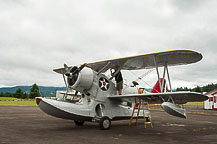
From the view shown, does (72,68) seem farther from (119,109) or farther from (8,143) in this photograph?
(8,143)

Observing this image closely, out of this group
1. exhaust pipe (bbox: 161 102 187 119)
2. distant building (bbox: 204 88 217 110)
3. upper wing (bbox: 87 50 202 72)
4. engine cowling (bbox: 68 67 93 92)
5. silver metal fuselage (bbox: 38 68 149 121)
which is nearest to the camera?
exhaust pipe (bbox: 161 102 187 119)

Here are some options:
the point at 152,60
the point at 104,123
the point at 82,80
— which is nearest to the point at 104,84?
the point at 82,80

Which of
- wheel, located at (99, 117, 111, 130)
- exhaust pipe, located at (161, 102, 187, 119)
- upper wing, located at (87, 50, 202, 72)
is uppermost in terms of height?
upper wing, located at (87, 50, 202, 72)

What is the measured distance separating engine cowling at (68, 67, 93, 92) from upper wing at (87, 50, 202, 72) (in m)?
0.95

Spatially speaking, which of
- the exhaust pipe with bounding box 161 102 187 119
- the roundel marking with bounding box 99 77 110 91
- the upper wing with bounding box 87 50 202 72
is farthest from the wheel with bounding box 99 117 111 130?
the exhaust pipe with bounding box 161 102 187 119

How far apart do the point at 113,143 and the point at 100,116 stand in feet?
12.3

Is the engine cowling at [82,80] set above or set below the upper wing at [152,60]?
below

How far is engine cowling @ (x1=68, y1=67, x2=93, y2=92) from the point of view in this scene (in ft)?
32.4

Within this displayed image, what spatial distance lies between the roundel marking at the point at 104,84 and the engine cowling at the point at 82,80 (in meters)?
0.74

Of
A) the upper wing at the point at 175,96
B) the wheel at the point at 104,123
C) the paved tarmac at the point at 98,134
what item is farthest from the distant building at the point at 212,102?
the wheel at the point at 104,123

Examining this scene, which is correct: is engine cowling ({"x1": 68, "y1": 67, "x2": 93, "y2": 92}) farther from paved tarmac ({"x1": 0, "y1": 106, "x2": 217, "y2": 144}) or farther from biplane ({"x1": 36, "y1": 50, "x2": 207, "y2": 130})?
paved tarmac ({"x1": 0, "y1": 106, "x2": 217, "y2": 144})

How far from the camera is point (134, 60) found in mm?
10641

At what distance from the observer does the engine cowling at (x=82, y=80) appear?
988 cm

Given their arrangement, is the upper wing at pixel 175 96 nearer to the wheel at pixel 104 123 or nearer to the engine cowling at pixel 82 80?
the wheel at pixel 104 123
